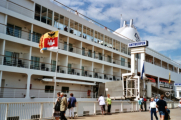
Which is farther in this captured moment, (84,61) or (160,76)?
(160,76)

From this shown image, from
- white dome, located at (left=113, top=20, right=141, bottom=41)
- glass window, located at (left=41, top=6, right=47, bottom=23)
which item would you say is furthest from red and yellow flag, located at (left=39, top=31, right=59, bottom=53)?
white dome, located at (left=113, top=20, right=141, bottom=41)

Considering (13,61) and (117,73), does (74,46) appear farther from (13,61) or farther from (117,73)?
(117,73)

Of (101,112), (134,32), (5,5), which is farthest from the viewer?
(134,32)

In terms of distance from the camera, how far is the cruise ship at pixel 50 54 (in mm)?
18920

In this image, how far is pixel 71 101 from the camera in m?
11.7

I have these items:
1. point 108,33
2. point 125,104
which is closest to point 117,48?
point 108,33

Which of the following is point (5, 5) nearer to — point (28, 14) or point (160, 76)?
point (28, 14)

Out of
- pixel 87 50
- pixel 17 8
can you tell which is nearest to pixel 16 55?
pixel 17 8

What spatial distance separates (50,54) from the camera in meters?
22.2

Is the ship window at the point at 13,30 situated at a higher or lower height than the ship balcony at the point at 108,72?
higher

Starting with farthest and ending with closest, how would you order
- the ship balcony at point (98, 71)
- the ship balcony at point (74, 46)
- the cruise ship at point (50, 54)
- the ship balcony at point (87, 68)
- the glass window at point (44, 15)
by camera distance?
the ship balcony at point (98, 71)
the ship balcony at point (87, 68)
the ship balcony at point (74, 46)
the glass window at point (44, 15)
the cruise ship at point (50, 54)

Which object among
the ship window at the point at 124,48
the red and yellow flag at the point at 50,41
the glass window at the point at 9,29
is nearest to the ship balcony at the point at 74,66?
the glass window at the point at 9,29

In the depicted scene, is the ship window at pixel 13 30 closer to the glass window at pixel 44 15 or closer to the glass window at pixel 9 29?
the glass window at pixel 9 29

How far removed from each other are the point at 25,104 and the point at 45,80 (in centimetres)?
1031
